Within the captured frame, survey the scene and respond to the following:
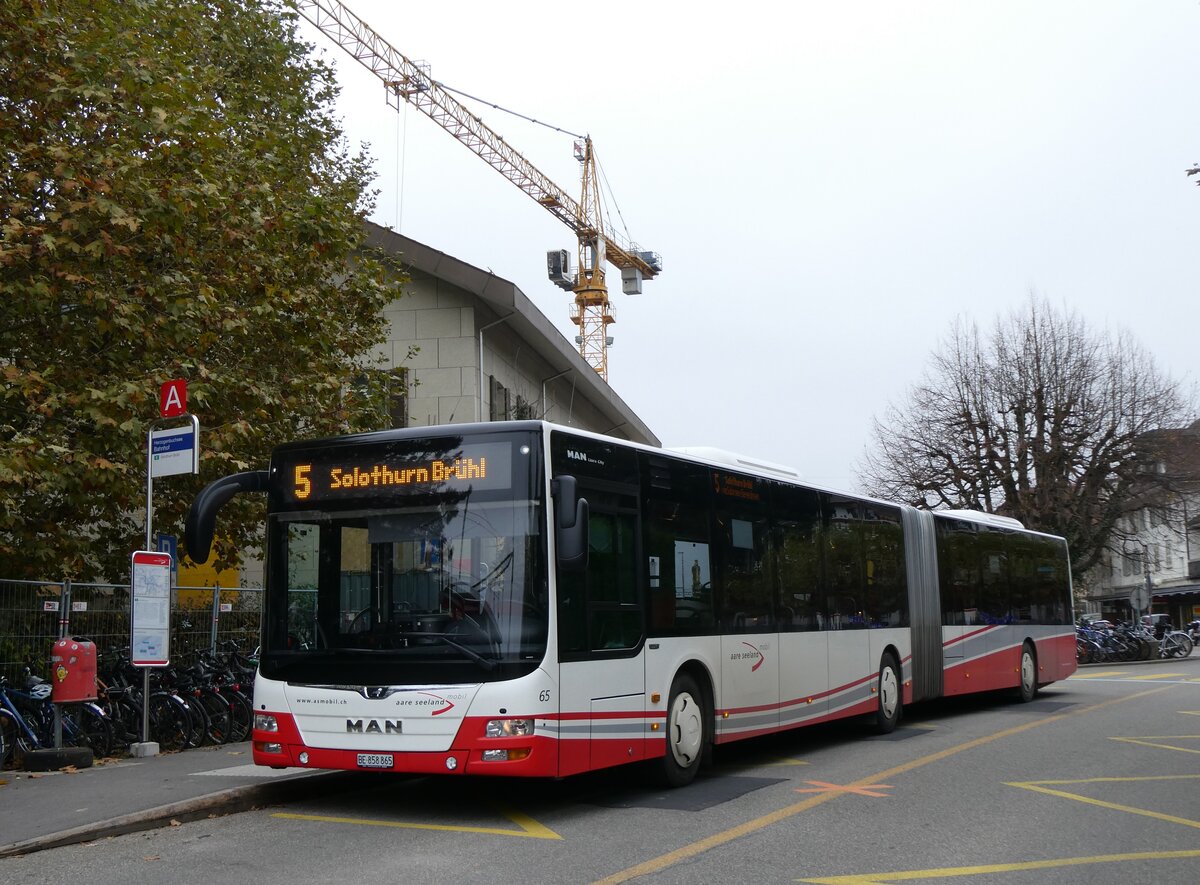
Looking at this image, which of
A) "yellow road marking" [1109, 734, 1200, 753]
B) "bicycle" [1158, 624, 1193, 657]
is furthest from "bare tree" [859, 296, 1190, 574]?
"yellow road marking" [1109, 734, 1200, 753]

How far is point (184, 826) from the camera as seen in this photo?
880cm

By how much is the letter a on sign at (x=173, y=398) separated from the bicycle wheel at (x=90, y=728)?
327 cm

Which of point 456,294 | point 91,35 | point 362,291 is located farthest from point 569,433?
point 456,294

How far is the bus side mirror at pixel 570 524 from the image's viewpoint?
8.64 m

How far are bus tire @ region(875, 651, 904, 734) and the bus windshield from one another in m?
7.97

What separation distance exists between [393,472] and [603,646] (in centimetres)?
203

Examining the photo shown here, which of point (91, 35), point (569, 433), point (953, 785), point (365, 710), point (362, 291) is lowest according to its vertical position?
point (953, 785)

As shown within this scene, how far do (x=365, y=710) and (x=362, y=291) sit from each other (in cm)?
1044

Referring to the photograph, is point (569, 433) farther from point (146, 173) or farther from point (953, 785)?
point (146, 173)

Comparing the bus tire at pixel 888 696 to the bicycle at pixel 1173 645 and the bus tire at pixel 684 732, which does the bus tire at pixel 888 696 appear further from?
the bicycle at pixel 1173 645

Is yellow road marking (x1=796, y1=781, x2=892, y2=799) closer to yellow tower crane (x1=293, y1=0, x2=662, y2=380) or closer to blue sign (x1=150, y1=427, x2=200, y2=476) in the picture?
blue sign (x1=150, y1=427, x2=200, y2=476)

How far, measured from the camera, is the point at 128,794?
32.0 ft

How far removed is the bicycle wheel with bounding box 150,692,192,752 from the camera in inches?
551

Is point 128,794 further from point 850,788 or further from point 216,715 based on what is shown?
point 850,788
